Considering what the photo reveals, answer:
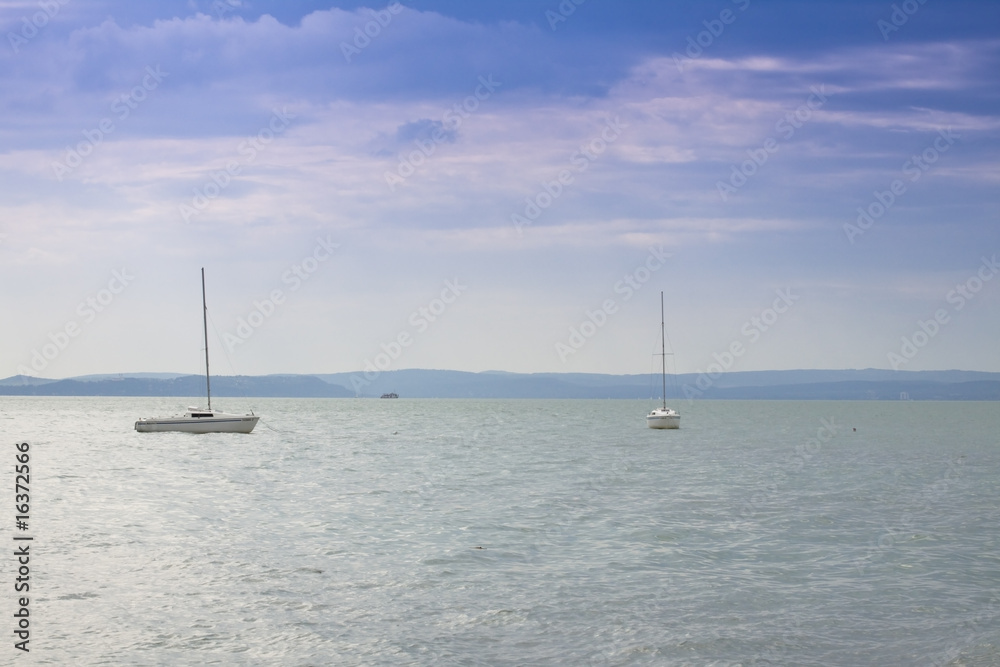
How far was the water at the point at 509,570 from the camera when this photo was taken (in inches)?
602

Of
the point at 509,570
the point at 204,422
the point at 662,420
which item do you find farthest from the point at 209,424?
the point at 509,570

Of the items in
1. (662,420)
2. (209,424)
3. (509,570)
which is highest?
(509,570)

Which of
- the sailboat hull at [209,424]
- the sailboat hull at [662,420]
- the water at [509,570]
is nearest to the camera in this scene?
the water at [509,570]

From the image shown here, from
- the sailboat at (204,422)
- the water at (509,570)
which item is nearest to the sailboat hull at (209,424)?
the sailboat at (204,422)

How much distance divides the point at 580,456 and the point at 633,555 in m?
40.8

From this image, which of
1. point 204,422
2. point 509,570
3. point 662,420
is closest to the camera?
point 509,570

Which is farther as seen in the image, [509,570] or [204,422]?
[204,422]

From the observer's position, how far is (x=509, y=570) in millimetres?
21531

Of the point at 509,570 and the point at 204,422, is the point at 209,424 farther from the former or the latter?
the point at 509,570

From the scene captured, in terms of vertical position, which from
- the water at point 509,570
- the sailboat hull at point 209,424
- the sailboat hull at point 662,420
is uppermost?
the water at point 509,570

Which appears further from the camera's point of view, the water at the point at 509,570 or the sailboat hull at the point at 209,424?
the sailboat hull at the point at 209,424

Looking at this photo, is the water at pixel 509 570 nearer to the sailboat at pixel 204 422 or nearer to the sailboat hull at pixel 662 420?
the sailboat at pixel 204 422

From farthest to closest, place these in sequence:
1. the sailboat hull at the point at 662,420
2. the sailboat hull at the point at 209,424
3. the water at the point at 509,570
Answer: the sailboat hull at the point at 662,420, the sailboat hull at the point at 209,424, the water at the point at 509,570

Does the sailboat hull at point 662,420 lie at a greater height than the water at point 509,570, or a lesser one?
lesser
